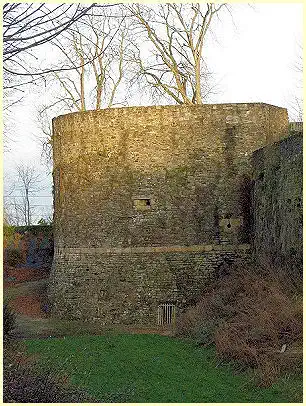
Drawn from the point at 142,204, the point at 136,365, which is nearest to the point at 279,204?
the point at 142,204

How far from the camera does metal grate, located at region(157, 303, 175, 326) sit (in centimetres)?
1948

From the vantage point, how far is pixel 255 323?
43.6ft

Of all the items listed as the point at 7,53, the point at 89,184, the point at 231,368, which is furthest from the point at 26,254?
the point at 7,53

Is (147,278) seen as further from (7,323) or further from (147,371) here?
(147,371)

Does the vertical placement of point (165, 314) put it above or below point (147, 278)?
below

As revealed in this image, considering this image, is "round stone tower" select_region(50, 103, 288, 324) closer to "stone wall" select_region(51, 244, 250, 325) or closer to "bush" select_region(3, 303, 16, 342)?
"stone wall" select_region(51, 244, 250, 325)

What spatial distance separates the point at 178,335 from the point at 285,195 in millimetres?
4446

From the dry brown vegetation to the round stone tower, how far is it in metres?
1.76

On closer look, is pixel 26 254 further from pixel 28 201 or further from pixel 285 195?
pixel 28 201

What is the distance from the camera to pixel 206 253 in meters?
19.8

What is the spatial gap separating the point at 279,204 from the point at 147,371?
6.59 m

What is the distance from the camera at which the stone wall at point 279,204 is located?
52.9 ft

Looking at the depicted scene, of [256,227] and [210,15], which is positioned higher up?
[210,15]

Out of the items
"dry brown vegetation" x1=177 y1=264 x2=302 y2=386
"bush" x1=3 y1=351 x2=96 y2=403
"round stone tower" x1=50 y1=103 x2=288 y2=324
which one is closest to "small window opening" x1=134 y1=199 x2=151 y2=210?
"round stone tower" x1=50 y1=103 x2=288 y2=324
